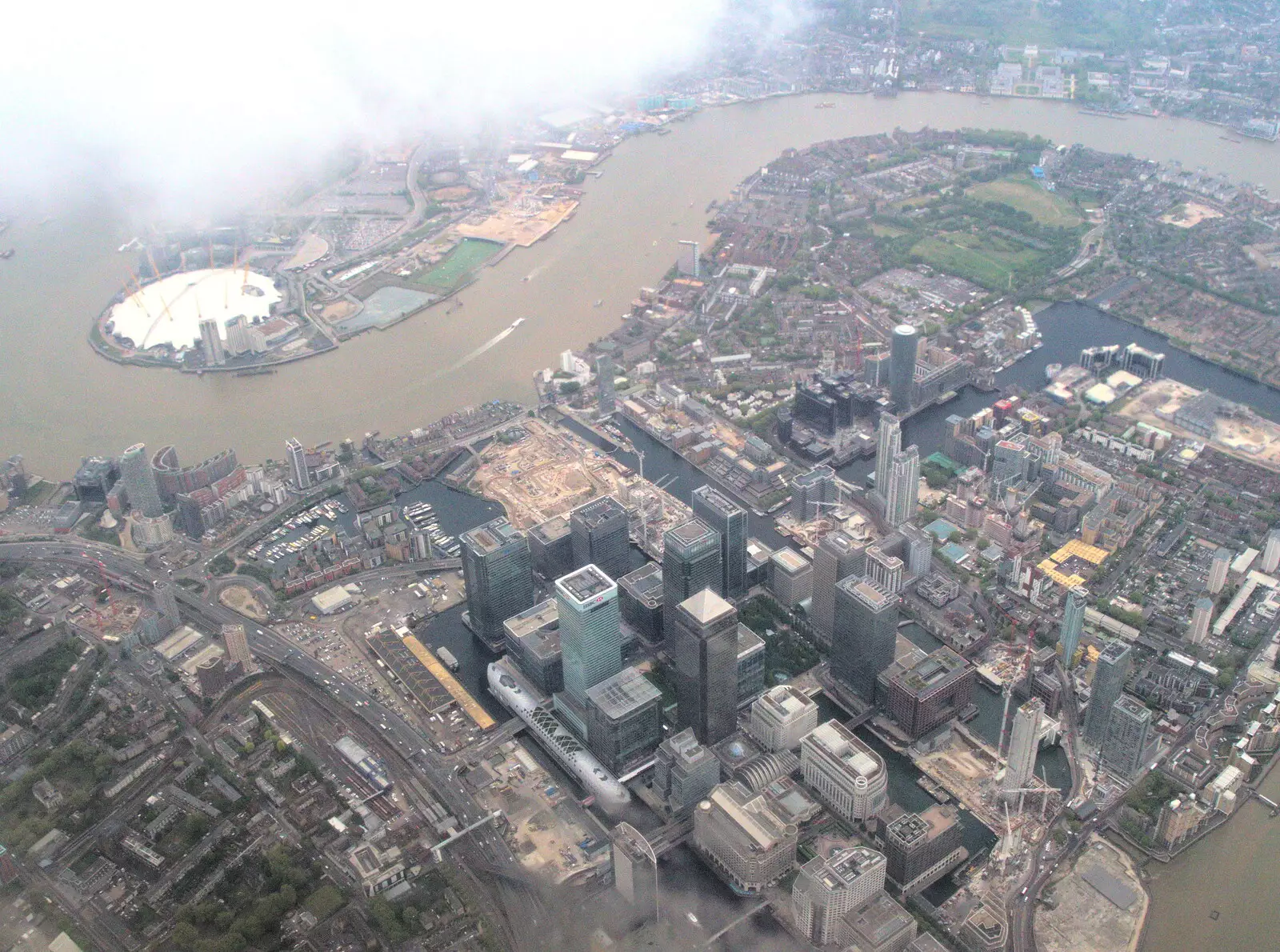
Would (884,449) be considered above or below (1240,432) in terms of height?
above

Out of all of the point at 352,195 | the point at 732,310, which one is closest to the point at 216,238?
the point at 352,195

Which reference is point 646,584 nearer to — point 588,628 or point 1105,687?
point 588,628

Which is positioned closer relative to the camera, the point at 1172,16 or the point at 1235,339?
the point at 1235,339

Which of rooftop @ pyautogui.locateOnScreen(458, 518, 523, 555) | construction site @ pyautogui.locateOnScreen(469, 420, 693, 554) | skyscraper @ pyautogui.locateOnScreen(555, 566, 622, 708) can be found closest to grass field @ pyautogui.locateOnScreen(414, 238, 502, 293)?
construction site @ pyautogui.locateOnScreen(469, 420, 693, 554)

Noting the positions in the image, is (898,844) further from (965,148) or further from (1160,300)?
(965,148)

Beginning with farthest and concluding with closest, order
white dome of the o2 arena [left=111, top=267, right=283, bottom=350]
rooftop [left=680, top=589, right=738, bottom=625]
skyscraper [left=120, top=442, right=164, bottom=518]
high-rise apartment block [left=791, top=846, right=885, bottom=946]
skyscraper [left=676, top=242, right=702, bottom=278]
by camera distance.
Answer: skyscraper [left=676, top=242, right=702, bottom=278] < white dome of the o2 arena [left=111, top=267, right=283, bottom=350] < skyscraper [left=120, top=442, right=164, bottom=518] < rooftop [left=680, top=589, right=738, bottom=625] < high-rise apartment block [left=791, top=846, right=885, bottom=946]

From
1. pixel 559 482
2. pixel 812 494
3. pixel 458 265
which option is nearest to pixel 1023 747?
pixel 812 494

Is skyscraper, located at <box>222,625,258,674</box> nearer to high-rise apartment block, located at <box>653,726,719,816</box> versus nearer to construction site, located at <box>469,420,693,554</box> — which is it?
construction site, located at <box>469,420,693,554</box>
